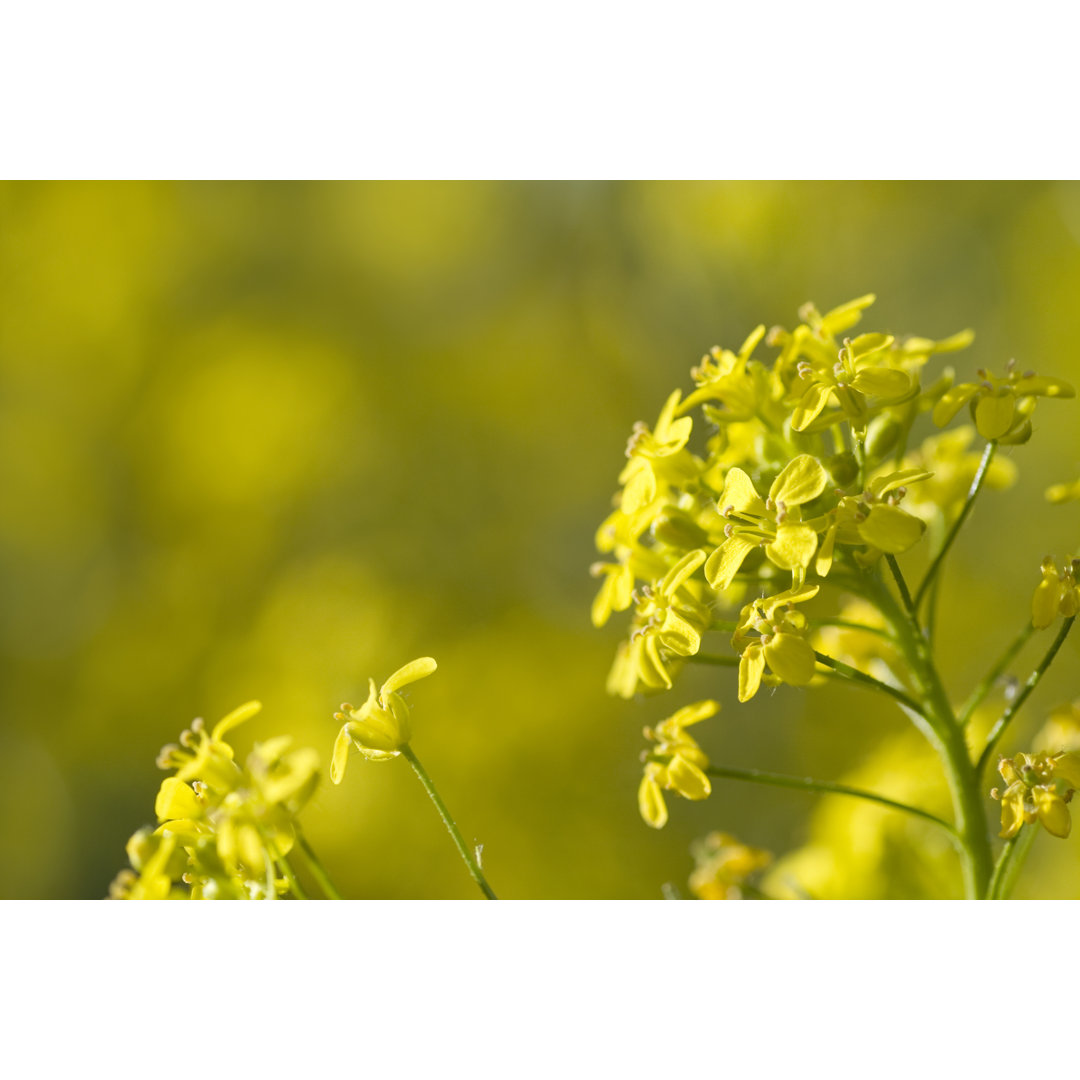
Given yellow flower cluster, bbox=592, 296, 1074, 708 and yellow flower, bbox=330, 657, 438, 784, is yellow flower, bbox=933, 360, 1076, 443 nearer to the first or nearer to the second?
yellow flower cluster, bbox=592, 296, 1074, 708

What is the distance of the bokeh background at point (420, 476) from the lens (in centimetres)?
247

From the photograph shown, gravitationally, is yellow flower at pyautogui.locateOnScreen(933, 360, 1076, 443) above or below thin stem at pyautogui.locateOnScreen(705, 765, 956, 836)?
above

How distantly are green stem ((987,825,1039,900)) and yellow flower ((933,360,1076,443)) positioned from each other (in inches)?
17.3

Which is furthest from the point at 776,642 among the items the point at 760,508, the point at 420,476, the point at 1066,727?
the point at 420,476

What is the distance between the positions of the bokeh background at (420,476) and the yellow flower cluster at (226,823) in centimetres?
111

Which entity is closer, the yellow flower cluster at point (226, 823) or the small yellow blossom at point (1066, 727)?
the yellow flower cluster at point (226, 823)

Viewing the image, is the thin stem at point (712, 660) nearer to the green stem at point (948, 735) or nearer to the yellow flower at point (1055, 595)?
the green stem at point (948, 735)

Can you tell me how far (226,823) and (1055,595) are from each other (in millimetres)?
892

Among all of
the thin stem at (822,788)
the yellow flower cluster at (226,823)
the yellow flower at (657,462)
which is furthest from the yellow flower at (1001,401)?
the yellow flower cluster at (226,823)

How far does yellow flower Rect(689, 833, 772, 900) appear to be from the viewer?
148 cm

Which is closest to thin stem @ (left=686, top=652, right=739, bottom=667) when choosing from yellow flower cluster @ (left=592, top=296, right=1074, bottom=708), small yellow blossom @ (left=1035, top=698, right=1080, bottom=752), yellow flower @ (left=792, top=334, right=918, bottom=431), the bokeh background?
yellow flower cluster @ (left=592, top=296, right=1074, bottom=708)
